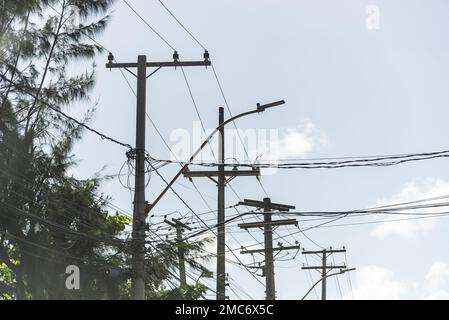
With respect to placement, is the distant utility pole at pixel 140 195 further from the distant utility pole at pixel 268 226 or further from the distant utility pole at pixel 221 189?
the distant utility pole at pixel 268 226

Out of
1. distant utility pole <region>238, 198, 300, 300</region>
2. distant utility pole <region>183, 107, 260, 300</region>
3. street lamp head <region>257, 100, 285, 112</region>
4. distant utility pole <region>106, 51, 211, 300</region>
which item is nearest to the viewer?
distant utility pole <region>106, 51, 211, 300</region>

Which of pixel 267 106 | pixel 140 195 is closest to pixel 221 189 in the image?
pixel 267 106

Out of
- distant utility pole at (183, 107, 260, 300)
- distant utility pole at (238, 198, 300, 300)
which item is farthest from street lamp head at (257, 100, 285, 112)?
distant utility pole at (238, 198, 300, 300)

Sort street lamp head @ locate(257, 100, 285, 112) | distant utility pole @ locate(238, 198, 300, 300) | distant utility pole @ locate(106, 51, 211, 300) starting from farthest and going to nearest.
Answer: distant utility pole @ locate(238, 198, 300, 300)
street lamp head @ locate(257, 100, 285, 112)
distant utility pole @ locate(106, 51, 211, 300)

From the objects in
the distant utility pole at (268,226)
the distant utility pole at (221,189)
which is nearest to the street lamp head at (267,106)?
the distant utility pole at (221,189)

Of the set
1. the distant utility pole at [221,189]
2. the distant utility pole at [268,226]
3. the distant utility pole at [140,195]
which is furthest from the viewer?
the distant utility pole at [268,226]

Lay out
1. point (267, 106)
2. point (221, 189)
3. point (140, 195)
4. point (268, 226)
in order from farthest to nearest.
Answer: point (268, 226), point (221, 189), point (267, 106), point (140, 195)

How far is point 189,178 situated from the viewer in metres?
26.7

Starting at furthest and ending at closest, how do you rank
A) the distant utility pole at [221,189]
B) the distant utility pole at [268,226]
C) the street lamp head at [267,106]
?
the distant utility pole at [268,226], the distant utility pole at [221,189], the street lamp head at [267,106]

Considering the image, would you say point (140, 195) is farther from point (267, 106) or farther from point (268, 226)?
point (268, 226)

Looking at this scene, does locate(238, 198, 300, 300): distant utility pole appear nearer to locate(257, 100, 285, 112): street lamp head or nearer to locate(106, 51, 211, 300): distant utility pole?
locate(257, 100, 285, 112): street lamp head

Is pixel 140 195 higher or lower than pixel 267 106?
lower

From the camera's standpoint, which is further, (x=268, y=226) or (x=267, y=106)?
(x=268, y=226)
